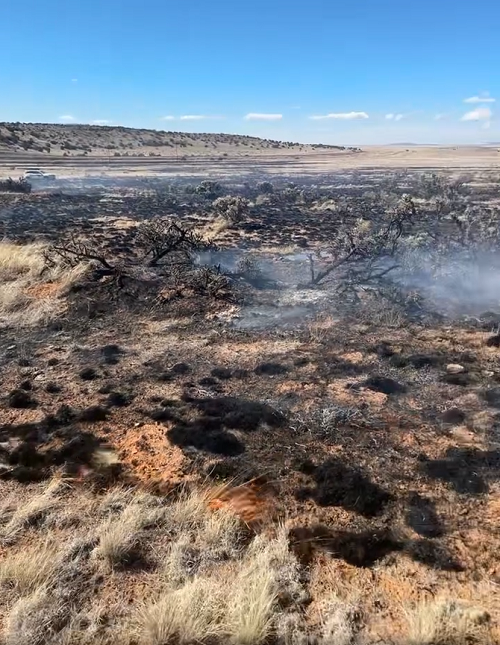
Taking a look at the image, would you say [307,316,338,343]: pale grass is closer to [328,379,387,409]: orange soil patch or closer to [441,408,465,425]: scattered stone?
[328,379,387,409]: orange soil patch

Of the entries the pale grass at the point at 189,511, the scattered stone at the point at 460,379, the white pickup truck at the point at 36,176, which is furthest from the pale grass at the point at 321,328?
the white pickup truck at the point at 36,176

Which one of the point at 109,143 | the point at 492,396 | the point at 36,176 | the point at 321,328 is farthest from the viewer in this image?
the point at 109,143

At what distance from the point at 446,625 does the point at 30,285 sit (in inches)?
459

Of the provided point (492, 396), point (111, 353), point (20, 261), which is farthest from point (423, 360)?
point (20, 261)

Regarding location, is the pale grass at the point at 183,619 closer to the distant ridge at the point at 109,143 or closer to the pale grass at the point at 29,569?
the pale grass at the point at 29,569

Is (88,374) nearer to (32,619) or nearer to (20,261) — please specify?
(32,619)

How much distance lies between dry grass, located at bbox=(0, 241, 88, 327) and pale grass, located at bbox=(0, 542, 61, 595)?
6921 millimetres

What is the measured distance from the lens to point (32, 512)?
4773 millimetres

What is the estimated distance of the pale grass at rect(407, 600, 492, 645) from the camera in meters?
3.45

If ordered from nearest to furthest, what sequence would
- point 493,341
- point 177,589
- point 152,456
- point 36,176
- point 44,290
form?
point 177,589
point 152,456
point 493,341
point 44,290
point 36,176

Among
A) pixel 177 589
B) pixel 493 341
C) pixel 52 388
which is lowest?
pixel 52 388

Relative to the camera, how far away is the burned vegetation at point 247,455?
3748 millimetres

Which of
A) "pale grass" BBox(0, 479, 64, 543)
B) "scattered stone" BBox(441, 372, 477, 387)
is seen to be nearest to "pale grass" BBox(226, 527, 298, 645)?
"pale grass" BBox(0, 479, 64, 543)

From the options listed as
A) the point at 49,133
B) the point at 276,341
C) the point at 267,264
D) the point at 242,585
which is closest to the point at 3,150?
the point at 49,133
